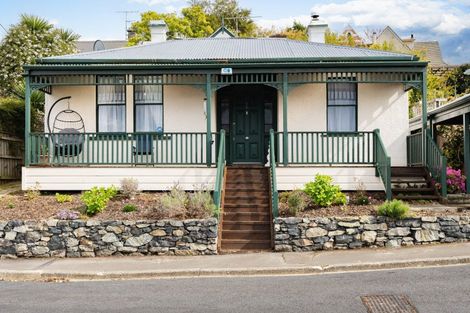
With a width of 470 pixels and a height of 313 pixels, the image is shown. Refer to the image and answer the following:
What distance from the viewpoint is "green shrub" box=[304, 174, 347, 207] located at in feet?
42.1

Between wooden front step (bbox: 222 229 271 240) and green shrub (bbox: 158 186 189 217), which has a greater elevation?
green shrub (bbox: 158 186 189 217)

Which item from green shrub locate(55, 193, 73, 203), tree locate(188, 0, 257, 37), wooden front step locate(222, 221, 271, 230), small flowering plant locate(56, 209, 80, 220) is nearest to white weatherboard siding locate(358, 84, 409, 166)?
wooden front step locate(222, 221, 271, 230)

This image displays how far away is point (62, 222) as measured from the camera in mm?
12156

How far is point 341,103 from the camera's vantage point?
16.9 metres

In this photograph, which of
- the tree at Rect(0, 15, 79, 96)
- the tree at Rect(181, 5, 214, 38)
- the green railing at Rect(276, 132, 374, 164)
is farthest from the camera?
the tree at Rect(181, 5, 214, 38)

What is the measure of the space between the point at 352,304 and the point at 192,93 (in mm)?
10265

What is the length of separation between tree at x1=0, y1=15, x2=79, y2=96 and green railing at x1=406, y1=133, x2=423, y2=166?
56.7 ft

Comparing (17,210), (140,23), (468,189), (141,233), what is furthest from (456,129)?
(140,23)

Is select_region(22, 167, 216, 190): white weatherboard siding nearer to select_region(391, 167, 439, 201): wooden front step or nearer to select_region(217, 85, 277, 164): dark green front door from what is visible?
select_region(217, 85, 277, 164): dark green front door

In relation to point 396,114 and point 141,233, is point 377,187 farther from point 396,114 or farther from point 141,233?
point 141,233

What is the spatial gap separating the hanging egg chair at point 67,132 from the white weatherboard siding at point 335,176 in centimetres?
552

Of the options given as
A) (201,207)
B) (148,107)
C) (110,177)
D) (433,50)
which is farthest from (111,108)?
Answer: (433,50)

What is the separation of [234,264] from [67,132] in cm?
732

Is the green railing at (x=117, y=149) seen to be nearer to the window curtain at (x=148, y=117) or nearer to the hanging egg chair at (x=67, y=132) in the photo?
the hanging egg chair at (x=67, y=132)
